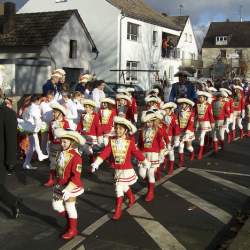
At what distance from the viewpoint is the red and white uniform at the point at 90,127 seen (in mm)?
10750

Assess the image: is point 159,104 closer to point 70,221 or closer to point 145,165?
point 145,165

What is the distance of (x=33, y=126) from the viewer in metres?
11.2

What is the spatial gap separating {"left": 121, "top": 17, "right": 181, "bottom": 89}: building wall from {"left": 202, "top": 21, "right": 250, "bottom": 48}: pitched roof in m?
34.8

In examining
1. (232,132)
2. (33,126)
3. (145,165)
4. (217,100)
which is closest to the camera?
(145,165)

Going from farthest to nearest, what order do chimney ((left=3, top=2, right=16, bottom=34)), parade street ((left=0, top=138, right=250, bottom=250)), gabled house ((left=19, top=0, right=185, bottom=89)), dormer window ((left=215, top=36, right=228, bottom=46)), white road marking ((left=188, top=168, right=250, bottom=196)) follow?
dormer window ((left=215, top=36, right=228, bottom=46)), gabled house ((left=19, top=0, right=185, bottom=89)), chimney ((left=3, top=2, right=16, bottom=34)), white road marking ((left=188, top=168, right=250, bottom=196)), parade street ((left=0, top=138, right=250, bottom=250))

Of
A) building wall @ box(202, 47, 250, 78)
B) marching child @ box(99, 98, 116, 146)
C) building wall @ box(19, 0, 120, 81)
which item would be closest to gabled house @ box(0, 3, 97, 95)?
building wall @ box(19, 0, 120, 81)

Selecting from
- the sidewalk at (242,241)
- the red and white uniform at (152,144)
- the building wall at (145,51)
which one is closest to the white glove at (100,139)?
the red and white uniform at (152,144)

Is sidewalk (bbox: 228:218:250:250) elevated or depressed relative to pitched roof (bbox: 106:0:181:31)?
depressed

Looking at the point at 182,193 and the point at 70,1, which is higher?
the point at 70,1

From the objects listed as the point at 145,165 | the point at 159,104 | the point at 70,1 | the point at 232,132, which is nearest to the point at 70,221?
the point at 145,165

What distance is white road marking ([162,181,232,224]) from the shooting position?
24.5 ft

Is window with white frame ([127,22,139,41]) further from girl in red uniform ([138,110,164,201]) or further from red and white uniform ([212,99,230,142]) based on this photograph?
girl in red uniform ([138,110,164,201])

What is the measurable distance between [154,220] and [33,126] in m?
4.90

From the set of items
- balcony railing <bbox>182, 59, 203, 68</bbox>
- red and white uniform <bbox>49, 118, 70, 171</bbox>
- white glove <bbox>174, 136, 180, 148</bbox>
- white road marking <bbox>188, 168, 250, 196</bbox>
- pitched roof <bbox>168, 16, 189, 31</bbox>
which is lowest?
white road marking <bbox>188, 168, 250, 196</bbox>
